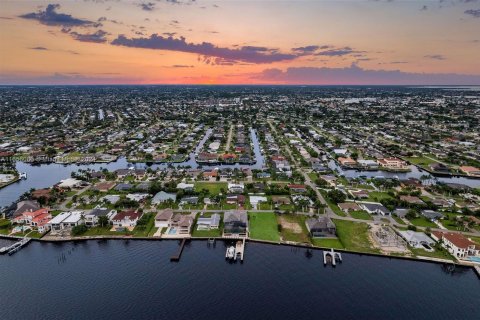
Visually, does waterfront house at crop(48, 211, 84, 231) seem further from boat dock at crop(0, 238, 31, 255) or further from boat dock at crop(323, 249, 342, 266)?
boat dock at crop(323, 249, 342, 266)

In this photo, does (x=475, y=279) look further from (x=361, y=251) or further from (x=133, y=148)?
(x=133, y=148)

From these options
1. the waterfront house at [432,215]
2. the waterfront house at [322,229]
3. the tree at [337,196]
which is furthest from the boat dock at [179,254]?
the waterfront house at [432,215]

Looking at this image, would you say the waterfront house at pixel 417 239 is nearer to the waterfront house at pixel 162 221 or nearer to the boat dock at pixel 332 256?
the boat dock at pixel 332 256

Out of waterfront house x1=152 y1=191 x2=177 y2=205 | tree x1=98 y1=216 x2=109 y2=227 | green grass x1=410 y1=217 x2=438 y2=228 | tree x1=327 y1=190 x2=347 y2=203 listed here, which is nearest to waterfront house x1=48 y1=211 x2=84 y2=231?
tree x1=98 y1=216 x2=109 y2=227

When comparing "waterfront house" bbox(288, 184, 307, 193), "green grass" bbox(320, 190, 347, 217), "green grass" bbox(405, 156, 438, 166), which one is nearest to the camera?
"green grass" bbox(320, 190, 347, 217)

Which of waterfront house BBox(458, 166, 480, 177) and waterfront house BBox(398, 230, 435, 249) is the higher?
waterfront house BBox(458, 166, 480, 177)

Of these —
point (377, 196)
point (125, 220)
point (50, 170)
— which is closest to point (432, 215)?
point (377, 196)
